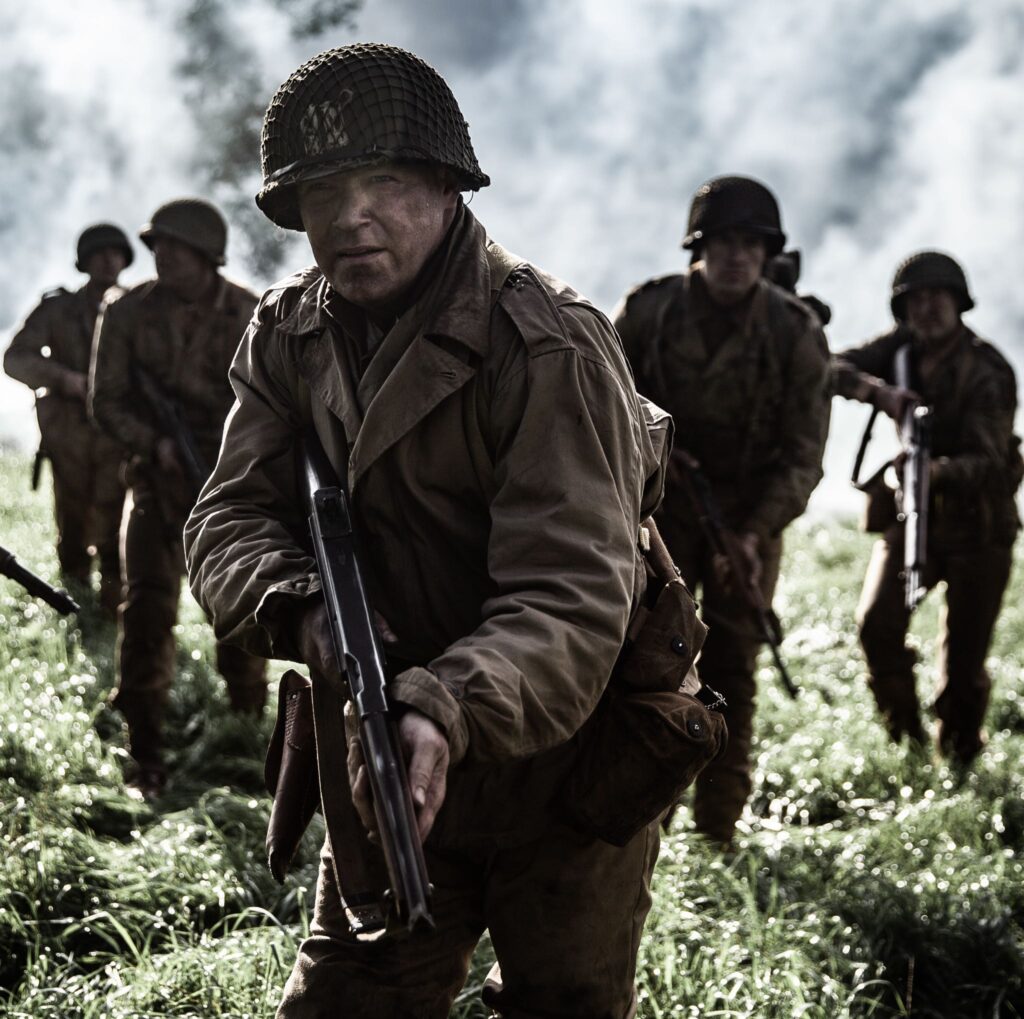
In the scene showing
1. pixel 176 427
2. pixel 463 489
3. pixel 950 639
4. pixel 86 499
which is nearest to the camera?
pixel 463 489

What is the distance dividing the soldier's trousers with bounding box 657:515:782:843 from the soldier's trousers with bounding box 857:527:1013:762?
1.35 meters

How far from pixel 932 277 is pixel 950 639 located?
1.87 m

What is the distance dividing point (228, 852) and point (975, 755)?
13.1ft

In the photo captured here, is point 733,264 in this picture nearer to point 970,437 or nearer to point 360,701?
point 970,437

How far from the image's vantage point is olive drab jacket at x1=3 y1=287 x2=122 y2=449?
987 cm

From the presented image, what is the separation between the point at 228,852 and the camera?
4844 mm

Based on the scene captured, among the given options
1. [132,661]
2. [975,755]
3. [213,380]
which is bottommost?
[132,661]

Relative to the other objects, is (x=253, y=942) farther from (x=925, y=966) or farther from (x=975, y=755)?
(x=975, y=755)

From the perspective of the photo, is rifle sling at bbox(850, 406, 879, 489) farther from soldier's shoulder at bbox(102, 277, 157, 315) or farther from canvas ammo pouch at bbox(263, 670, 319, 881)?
canvas ammo pouch at bbox(263, 670, 319, 881)

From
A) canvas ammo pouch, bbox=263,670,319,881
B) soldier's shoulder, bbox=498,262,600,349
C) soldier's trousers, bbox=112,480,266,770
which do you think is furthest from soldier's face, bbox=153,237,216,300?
soldier's shoulder, bbox=498,262,600,349

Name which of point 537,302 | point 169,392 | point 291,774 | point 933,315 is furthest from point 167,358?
point 537,302

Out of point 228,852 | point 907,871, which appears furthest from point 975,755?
point 228,852

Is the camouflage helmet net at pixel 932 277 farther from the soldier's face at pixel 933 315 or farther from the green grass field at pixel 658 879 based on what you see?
the green grass field at pixel 658 879

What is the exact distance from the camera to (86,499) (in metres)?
9.95
